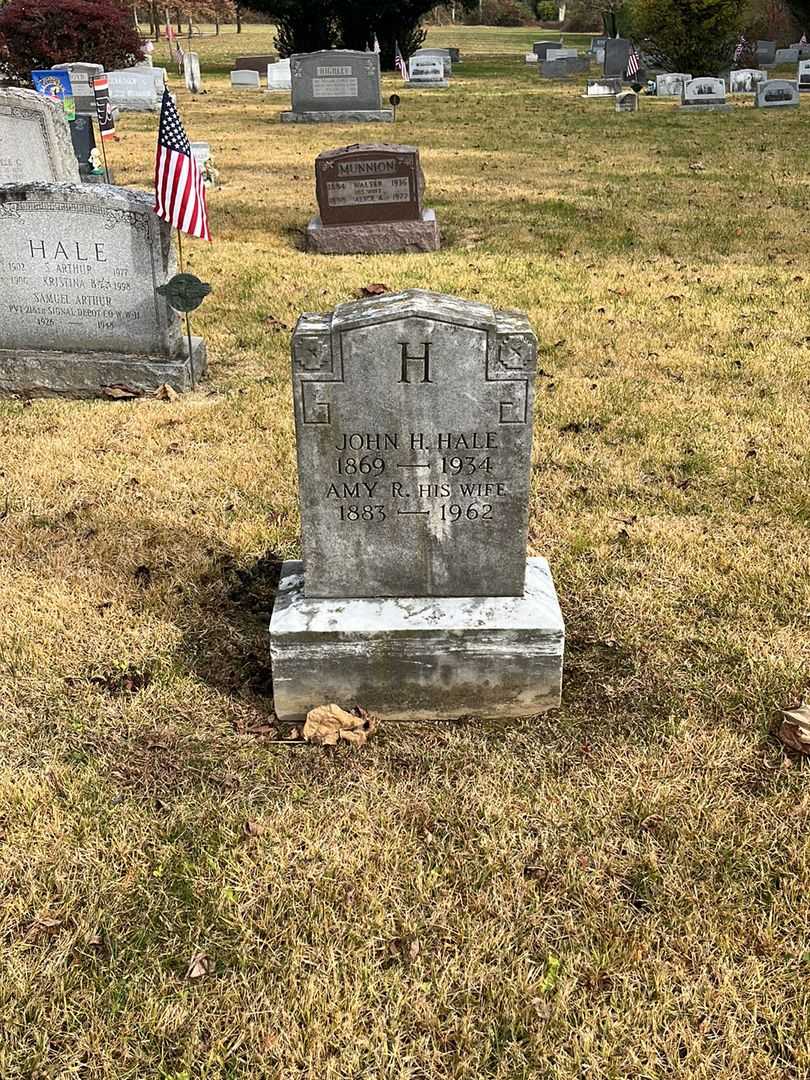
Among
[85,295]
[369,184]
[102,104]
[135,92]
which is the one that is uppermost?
[135,92]

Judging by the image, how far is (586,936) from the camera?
2666 mm

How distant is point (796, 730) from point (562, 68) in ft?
123

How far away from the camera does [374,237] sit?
10719mm

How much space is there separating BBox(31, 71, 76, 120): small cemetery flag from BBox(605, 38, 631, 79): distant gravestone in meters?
20.8

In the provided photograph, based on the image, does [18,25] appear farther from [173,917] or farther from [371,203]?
[173,917]

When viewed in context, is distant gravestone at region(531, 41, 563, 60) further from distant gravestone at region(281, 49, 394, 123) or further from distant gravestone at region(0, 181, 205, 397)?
distant gravestone at region(0, 181, 205, 397)

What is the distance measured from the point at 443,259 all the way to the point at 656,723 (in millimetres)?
7782

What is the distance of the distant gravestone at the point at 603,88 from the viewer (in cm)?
2811

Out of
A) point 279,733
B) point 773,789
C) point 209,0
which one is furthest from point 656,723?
point 209,0

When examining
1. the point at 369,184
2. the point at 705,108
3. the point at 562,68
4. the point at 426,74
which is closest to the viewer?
the point at 369,184

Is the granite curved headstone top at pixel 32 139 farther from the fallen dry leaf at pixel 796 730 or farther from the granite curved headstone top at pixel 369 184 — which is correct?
the fallen dry leaf at pixel 796 730

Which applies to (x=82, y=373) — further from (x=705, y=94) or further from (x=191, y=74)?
(x=191, y=74)

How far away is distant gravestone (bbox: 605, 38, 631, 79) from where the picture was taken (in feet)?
103

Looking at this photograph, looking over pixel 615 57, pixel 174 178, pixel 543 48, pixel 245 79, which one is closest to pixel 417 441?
pixel 174 178
